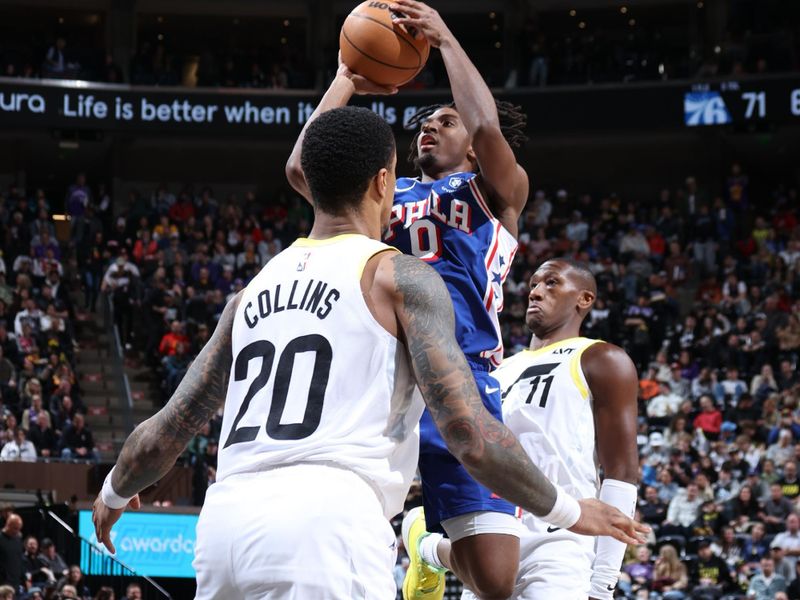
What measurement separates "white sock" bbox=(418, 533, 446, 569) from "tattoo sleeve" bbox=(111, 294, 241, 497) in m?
1.84

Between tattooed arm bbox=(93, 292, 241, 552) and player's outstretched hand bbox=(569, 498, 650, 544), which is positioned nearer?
player's outstretched hand bbox=(569, 498, 650, 544)

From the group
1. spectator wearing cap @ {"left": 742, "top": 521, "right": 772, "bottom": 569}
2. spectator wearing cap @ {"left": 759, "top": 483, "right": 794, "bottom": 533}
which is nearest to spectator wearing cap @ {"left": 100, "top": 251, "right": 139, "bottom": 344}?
spectator wearing cap @ {"left": 759, "top": 483, "right": 794, "bottom": 533}

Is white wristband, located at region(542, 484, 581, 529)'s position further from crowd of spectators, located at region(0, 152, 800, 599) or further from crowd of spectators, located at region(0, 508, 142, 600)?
crowd of spectators, located at region(0, 152, 800, 599)

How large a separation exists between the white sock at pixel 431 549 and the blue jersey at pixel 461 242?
0.79m

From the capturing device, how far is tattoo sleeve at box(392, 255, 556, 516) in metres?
3.32

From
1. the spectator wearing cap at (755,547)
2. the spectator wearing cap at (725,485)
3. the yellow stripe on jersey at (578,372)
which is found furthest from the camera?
the spectator wearing cap at (725,485)

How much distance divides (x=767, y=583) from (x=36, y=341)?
11.3m

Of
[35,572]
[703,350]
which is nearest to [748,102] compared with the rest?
[703,350]

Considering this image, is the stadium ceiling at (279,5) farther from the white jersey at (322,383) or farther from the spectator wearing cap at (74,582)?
the white jersey at (322,383)

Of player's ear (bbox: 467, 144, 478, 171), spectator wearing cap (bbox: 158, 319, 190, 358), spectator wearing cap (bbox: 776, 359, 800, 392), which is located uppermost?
player's ear (bbox: 467, 144, 478, 171)

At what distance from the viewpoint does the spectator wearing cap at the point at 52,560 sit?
12656mm

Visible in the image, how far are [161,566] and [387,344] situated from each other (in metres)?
12.9

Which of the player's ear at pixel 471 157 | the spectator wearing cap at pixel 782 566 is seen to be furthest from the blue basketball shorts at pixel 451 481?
the spectator wearing cap at pixel 782 566

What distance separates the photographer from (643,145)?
1059 inches
